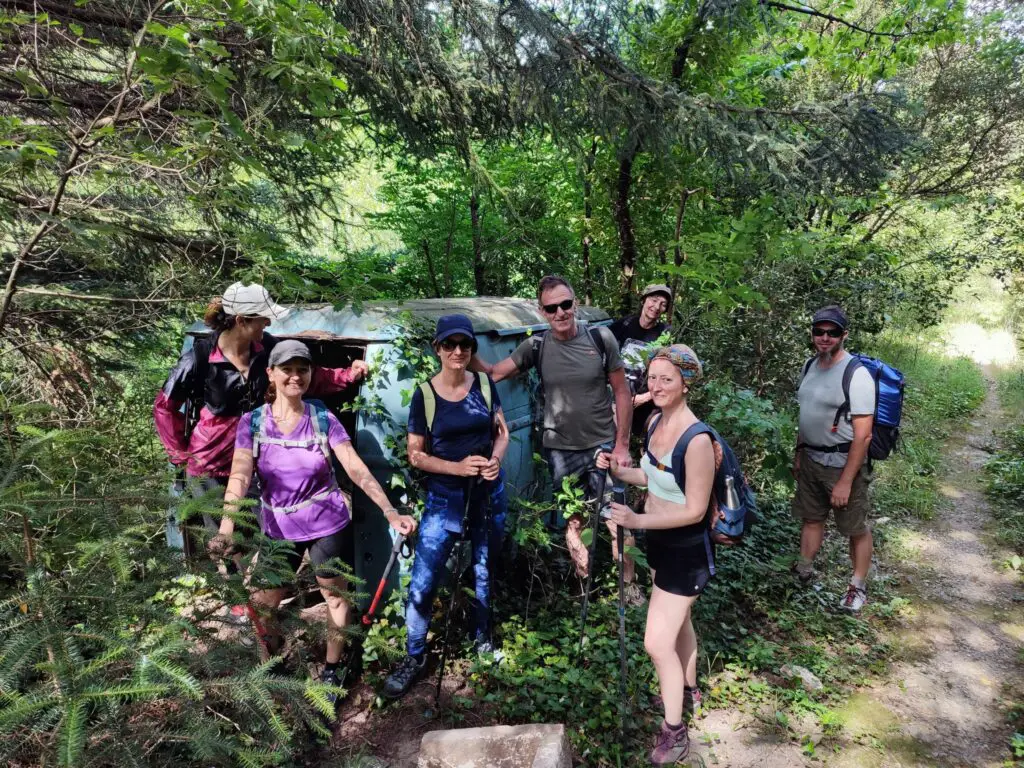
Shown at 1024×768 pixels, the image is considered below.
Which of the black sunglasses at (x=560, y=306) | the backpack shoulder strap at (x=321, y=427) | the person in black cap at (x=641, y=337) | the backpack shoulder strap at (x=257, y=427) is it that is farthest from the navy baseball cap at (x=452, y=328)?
the person in black cap at (x=641, y=337)

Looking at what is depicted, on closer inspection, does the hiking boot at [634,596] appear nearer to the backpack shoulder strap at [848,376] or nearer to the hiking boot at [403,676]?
the hiking boot at [403,676]

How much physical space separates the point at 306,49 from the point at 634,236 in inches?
219

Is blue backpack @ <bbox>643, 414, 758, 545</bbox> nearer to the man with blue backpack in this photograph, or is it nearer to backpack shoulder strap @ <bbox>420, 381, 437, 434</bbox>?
backpack shoulder strap @ <bbox>420, 381, 437, 434</bbox>

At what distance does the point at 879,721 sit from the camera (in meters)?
3.53

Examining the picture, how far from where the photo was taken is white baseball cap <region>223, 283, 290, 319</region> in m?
3.38

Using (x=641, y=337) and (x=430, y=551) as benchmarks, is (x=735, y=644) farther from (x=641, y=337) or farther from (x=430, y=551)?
(x=641, y=337)

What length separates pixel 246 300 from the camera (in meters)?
3.43

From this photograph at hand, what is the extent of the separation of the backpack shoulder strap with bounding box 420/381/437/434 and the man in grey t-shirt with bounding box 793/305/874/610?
2844 millimetres

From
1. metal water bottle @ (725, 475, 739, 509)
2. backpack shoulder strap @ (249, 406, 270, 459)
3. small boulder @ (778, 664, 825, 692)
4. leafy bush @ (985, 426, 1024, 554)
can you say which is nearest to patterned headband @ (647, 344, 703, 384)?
metal water bottle @ (725, 475, 739, 509)

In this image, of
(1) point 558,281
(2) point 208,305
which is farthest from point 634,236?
(2) point 208,305

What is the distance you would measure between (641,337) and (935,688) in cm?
321

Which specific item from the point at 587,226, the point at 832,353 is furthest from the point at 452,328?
the point at 587,226

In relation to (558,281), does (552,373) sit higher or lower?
lower

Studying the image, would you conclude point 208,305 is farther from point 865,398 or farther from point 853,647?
point 853,647
